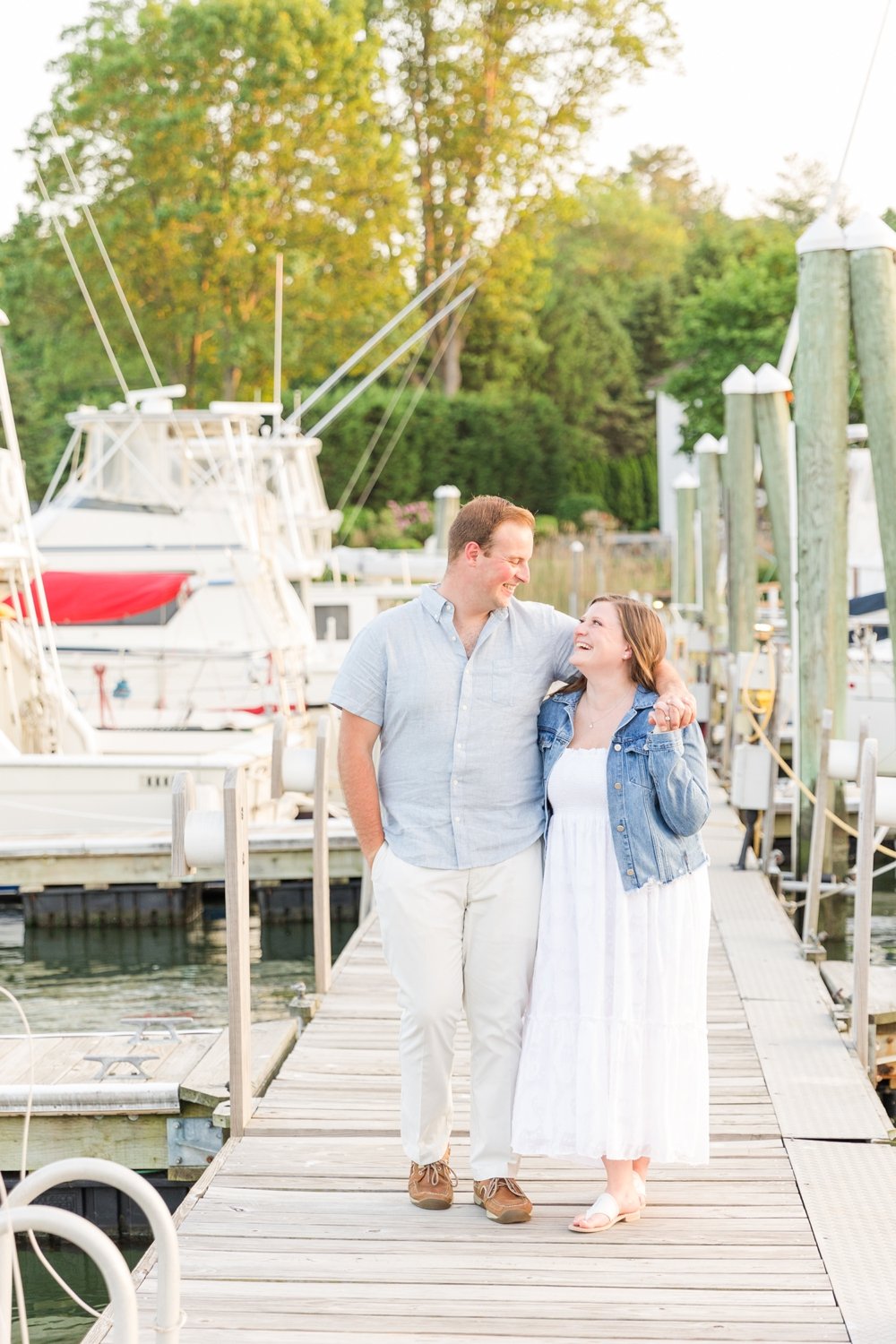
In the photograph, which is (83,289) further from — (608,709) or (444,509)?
(608,709)

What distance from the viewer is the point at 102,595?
1647 cm

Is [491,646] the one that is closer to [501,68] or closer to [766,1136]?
[766,1136]

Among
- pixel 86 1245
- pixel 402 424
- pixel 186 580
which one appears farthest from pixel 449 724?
pixel 402 424

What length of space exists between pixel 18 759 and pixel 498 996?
32.1ft

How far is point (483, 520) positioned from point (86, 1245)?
2.24 metres

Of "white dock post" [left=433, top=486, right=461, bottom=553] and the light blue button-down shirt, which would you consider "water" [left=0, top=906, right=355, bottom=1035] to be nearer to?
the light blue button-down shirt

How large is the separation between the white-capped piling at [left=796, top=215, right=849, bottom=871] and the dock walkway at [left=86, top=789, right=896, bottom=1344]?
4481 mm

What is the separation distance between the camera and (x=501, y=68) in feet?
133

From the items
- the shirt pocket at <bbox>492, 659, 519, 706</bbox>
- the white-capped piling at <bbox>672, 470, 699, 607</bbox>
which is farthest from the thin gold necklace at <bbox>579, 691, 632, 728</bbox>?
the white-capped piling at <bbox>672, 470, 699, 607</bbox>

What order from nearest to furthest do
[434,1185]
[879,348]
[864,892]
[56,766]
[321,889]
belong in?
[434,1185], [864,892], [321,889], [879,348], [56,766]

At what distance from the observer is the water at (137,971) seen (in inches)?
428

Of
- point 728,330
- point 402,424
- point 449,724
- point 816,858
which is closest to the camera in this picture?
point 449,724

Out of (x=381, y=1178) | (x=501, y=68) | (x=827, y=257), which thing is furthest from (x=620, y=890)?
(x=501, y=68)

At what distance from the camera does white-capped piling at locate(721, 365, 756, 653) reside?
55.5ft
